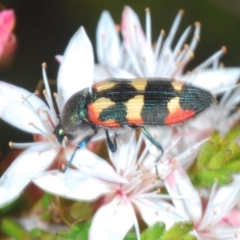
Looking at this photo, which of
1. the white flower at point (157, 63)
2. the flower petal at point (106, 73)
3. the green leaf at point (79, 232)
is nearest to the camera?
the green leaf at point (79, 232)

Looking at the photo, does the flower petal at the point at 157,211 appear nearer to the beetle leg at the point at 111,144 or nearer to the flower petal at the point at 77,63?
the beetle leg at the point at 111,144

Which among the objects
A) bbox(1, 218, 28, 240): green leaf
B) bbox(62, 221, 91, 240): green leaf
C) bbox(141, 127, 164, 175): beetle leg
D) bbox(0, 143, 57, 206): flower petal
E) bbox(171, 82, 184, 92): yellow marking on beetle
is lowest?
bbox(1, 218, 28, 240): green leaf

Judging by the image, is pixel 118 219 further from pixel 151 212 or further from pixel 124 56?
pixel 124 56

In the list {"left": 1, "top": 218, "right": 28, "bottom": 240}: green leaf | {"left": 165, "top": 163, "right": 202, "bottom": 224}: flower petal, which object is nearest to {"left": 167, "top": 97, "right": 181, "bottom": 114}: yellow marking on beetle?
{"left": 165, "top": 163, "right": 202, "bottom": 224}: flower petal

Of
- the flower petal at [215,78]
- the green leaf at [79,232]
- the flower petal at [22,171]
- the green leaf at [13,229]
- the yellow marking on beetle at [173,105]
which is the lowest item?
the green leaf at [13,229]

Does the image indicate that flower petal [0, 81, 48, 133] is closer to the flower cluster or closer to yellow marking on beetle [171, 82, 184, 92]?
the flower cluster

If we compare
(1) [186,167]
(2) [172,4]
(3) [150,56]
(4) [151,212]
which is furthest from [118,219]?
(2) [172,4]

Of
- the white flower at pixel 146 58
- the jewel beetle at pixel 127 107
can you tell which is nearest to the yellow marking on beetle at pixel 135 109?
the jewel beetle at pixel 127 107
